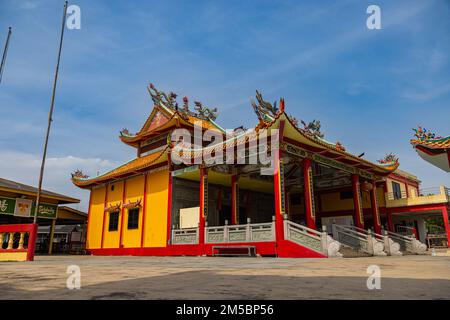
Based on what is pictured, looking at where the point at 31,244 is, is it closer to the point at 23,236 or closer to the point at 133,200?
the point at 23,236

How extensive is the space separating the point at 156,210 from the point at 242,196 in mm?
5549

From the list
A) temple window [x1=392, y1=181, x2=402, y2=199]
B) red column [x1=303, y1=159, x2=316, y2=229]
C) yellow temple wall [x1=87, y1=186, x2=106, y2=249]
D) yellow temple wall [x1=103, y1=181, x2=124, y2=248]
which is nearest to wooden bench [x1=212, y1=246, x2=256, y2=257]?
red column [x1=303, y1=159, x2=316, y2=229]

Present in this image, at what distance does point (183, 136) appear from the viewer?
66.8 ft

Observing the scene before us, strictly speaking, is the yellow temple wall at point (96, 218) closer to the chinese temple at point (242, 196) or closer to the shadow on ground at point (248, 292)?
the chinese temple at point (242, 196)

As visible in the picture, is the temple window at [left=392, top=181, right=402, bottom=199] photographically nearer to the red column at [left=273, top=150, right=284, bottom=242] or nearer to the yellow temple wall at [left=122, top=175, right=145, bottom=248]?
the red column at [left=273, top=150, right=284, bottom=242]

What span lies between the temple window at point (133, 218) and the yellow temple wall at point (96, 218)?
3.27 meters

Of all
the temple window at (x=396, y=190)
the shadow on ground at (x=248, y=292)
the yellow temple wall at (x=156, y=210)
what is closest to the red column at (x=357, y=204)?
the temple window at (x=396, y=190)

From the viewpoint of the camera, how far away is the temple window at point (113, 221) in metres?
20.2

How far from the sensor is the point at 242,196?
805 inches

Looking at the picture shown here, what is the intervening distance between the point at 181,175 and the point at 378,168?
442 inches

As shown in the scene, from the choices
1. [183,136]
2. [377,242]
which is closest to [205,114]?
[183,136]

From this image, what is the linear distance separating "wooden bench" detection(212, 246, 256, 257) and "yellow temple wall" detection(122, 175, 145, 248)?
18.4ft

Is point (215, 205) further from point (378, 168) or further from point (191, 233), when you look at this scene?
point (378, 168)

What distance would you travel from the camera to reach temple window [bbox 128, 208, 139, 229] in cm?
1873
